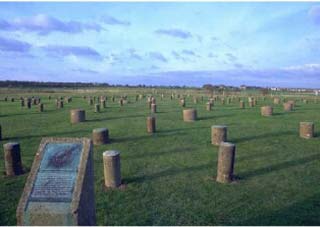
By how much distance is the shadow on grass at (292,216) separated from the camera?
6.35 metres

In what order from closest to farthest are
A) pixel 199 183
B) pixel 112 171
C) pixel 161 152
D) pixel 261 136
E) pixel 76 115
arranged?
pixel 112 171
pixel 199 183
pixel 161 152
pixel 261 136
pixel 76 115

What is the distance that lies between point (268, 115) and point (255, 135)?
30.7 ft

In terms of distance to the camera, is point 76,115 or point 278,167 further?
point 76,115

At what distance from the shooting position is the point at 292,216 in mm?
6609

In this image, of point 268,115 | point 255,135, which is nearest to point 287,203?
point 255,135

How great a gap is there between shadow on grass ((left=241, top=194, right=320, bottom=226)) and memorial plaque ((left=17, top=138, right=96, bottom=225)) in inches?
114

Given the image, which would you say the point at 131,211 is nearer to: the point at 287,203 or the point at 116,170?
the point at 116,170

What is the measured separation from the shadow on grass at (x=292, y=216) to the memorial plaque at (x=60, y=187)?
114 inches

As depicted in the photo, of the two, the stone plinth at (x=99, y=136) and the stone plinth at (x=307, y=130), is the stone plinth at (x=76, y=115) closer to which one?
the stone plinth at (x=99, y=136)

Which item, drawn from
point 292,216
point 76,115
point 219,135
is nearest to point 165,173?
Answer: point 292,216

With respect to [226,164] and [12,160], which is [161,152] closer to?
[226,164]

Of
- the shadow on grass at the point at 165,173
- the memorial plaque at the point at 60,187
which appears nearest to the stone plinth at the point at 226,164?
the shadow on grass at the point at 165,173

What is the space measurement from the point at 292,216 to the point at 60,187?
4240mm

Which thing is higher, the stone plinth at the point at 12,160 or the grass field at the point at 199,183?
the stone plinth at the point at 12,160
